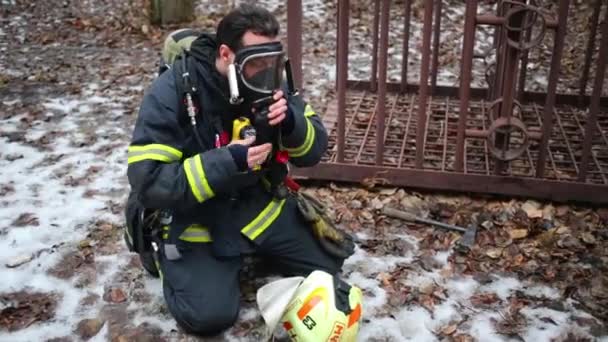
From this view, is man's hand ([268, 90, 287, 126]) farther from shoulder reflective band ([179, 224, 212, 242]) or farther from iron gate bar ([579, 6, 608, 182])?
iron gate bar ([579, 6, 608, 182])

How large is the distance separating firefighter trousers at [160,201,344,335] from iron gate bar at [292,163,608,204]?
36.3 inches

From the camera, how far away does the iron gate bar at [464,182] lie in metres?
3.82

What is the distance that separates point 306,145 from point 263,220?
0.40 metres

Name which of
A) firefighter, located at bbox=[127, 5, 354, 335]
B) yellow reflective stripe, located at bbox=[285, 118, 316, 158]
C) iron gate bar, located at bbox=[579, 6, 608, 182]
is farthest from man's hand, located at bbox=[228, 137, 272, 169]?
iron gate bar, located at bbox=[579, 6, 608, 182]

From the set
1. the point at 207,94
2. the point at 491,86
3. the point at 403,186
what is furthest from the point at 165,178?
the point at 491,86

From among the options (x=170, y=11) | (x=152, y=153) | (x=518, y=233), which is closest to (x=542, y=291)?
(x=518, y=233)

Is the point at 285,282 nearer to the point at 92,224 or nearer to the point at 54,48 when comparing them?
the point at 92,224

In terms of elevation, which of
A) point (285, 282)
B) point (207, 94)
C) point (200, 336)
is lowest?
point (200, 336)

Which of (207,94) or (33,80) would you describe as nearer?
(207,94)

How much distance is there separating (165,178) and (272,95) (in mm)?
529


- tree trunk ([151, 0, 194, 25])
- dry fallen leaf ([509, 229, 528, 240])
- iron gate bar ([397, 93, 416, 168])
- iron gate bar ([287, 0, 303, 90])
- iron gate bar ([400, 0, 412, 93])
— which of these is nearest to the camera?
dry fallen leaf ([509, 229, 528, 240])

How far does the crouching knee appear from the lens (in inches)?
111

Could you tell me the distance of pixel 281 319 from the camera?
9.00ft

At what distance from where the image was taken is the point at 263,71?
261 centimetres
